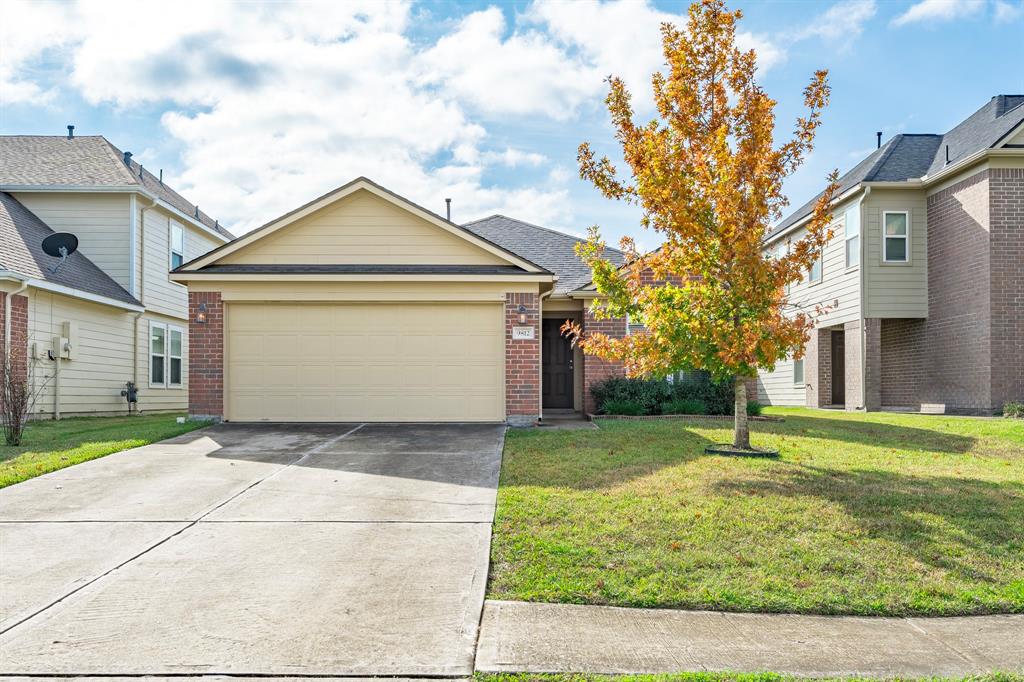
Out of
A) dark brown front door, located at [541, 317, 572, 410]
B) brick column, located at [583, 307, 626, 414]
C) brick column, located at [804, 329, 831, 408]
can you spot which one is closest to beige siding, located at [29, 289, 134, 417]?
dark brown front door, located at [541, 317, 572, 410]

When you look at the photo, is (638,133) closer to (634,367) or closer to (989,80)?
(634,367)

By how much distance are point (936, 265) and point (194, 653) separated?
17.8 metres

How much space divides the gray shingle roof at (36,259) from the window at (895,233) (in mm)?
18002

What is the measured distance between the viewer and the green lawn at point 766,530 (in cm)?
490

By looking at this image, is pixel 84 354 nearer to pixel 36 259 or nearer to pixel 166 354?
pixel 36 259

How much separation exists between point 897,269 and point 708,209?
1124 centimetres

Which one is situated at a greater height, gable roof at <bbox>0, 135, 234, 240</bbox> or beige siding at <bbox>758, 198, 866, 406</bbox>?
gable roof at <bbox>0, 135, 234, 240</bbox>

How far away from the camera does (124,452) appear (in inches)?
396

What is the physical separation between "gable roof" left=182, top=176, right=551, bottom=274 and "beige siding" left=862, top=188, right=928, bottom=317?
897cm

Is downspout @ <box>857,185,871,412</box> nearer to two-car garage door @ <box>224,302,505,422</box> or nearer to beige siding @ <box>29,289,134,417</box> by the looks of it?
two-car garage door @ <box>224,302,505,422</box>

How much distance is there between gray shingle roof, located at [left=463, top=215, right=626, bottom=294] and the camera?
57.9ft

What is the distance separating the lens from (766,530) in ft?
19.6

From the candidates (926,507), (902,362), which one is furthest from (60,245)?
(902,362)

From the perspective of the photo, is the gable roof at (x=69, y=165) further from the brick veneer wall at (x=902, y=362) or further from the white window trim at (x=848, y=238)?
the brick veneer wall at (x=902, y=362)
